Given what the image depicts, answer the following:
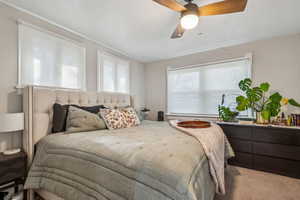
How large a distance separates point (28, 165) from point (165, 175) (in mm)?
1759

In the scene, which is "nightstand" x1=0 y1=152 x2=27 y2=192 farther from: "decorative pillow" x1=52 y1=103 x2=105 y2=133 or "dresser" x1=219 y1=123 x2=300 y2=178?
"dresser" x1=219 y1=123 x2=300 y2=178

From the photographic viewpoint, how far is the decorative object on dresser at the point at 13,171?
1.51 meters

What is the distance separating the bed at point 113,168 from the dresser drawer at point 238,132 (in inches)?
68.4

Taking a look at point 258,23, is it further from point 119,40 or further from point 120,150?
point 120,150

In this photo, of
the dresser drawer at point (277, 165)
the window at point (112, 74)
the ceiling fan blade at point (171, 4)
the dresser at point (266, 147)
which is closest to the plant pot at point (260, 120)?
the dresser at point (266, 147)

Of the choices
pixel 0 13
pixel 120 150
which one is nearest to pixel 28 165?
pixel 120 150

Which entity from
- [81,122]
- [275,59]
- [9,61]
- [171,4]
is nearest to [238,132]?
[275,59]

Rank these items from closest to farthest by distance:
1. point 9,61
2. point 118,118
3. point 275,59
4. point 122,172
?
1. point 122,172
2. point 9,61
3. point 118,118
4. point 275,59

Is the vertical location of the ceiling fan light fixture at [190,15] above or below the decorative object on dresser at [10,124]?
above

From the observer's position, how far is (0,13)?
1.85m

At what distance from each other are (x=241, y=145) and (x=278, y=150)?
51 centimetres

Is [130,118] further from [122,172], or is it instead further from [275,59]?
[275,59]

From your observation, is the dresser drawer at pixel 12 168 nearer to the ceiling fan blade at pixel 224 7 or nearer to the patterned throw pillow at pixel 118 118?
the patterned throw pillow at pixel 118 118

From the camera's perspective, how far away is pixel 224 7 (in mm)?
1604
